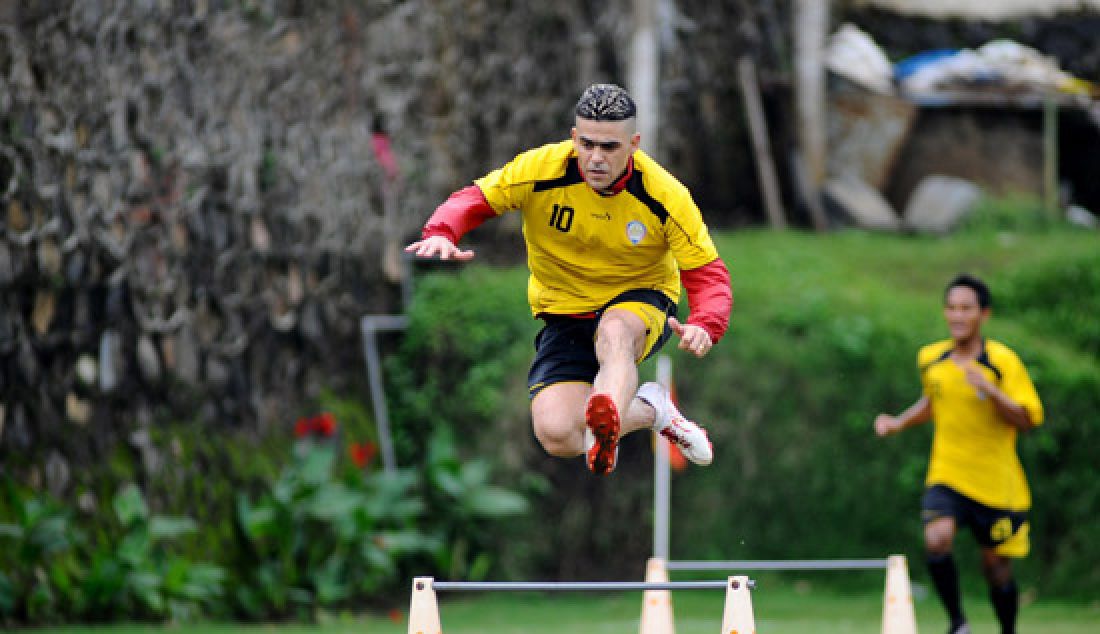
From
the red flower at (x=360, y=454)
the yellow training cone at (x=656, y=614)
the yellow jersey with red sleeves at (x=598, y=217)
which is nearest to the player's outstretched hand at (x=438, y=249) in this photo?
the yellow jersey with red sleeves at (x=598, y=217)

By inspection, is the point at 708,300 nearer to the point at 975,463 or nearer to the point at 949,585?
the point at 975,463

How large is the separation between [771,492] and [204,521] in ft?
13.8

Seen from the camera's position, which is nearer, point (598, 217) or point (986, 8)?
point (598, 217)

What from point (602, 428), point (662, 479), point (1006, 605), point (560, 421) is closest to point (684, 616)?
point (662, 479)

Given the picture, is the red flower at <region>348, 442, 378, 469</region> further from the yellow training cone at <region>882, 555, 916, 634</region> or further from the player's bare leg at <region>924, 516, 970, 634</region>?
the yellow training cone at <region>882, 555, 916, 634</region>

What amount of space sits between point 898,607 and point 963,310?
1787 mm

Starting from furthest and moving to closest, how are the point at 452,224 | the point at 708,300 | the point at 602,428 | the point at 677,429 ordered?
the point at 677,429 < the point at 708,300 < the point at 452,224 < the point at 602,428

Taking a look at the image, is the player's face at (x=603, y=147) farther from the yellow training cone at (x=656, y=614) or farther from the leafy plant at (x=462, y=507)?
the leafy plant at (x=462, y=507)

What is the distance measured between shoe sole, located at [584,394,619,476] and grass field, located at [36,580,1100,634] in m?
4.08

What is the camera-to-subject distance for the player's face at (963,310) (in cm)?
895

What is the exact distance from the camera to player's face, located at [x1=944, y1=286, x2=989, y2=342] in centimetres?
895

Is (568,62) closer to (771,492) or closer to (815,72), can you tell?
(815,72)

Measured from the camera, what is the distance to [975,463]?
9055 mm

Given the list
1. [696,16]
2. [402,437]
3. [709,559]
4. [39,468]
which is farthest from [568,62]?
[39,468]
